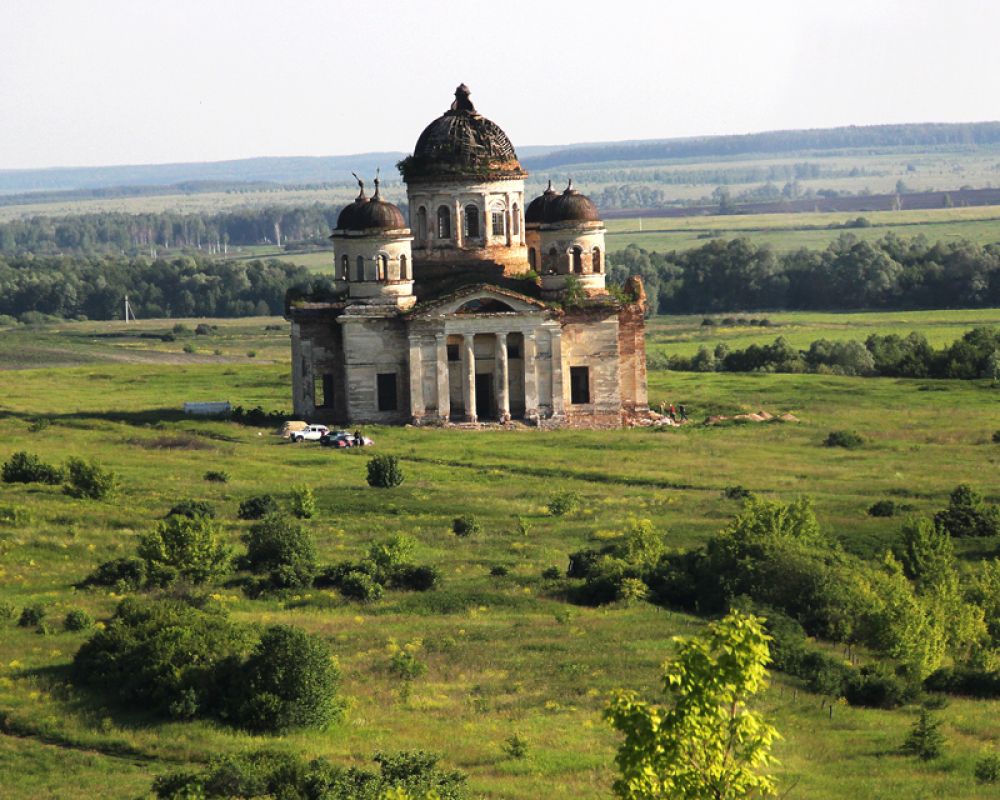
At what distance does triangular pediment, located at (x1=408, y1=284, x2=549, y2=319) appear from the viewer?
241 ft

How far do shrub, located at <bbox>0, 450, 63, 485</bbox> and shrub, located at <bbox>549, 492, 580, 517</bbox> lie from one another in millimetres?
15187

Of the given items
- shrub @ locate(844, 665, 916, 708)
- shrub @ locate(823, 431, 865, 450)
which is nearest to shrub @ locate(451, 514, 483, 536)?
shrub @ locate(844, 665, 916, 708)

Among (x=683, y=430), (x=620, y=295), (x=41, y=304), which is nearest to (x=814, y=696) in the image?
(x=683, y=430)

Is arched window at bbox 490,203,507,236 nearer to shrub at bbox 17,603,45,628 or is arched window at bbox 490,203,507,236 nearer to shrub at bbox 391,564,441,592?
shrub at bbox 391,564,441,592

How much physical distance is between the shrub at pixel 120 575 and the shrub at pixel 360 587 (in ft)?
15.7

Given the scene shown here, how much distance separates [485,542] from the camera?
5122cm

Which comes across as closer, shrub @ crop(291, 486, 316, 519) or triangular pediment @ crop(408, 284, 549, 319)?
shrub @ crop(291, 486, 316, 519)

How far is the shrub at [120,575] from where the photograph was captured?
147ft

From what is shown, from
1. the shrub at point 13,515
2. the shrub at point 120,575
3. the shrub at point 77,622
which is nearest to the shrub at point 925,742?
the shrub at point 77,622

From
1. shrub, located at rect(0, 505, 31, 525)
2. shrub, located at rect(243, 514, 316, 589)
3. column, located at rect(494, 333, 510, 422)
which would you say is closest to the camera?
shrub, located at rect(243, 514, 316, 589)

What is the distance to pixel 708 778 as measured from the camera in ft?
77.7

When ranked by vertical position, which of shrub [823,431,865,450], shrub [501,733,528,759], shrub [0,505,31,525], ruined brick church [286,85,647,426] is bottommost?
shrub [501,733,528,759]

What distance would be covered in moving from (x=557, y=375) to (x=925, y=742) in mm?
42688

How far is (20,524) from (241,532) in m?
5.90
